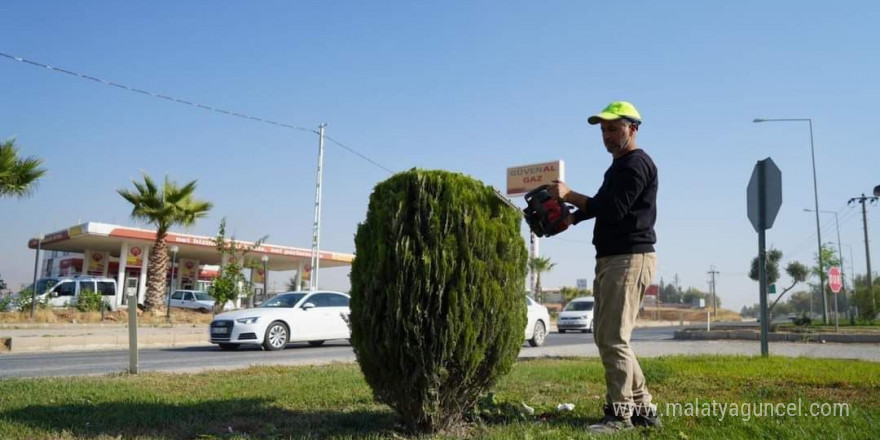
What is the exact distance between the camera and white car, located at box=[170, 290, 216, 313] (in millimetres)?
35031

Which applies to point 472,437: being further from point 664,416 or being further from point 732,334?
point 732,334

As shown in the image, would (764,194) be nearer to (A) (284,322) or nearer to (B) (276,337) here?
(A) (284,322)

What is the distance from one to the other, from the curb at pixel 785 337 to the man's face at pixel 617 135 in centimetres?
1497

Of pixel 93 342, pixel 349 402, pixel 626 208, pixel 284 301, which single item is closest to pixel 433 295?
pixel 626 208

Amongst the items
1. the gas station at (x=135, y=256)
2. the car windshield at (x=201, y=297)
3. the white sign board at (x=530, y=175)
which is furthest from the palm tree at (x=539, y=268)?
the car windshield at (x=201, y=297)

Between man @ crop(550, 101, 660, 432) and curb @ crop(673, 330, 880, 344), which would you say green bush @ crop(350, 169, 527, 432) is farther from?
curb @ crop(673, 330, 880, 344)

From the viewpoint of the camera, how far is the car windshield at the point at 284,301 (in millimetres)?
14367

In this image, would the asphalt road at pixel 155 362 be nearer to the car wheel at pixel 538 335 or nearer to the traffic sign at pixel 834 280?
the car wheel at pixel 538 335

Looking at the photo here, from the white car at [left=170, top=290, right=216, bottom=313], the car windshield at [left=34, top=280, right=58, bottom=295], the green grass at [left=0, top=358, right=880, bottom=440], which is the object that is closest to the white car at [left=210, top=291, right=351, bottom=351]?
the green grass at [left=0, top=358, right=880, bottom=440]

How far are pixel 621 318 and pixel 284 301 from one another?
11.8 m

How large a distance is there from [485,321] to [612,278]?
0.89 metres

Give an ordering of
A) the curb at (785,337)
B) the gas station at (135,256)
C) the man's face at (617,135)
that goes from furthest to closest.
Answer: the gas station at (135,256) < the curb at (785,337) < the man's face at (617,135)

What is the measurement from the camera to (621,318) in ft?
12.6

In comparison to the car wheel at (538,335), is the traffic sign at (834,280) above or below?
above
